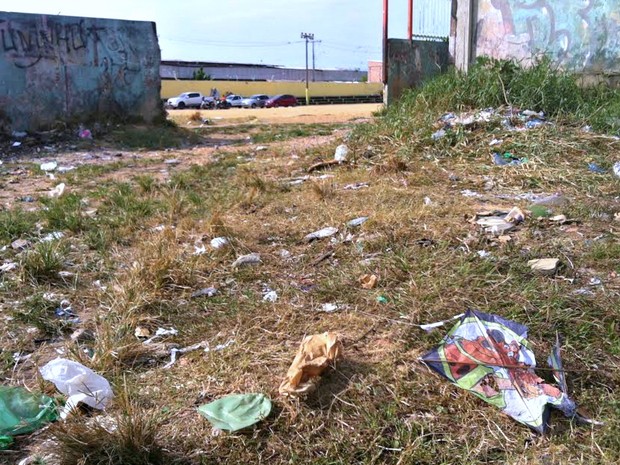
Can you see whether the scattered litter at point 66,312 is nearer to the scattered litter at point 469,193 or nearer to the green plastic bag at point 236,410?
the green plastic bag at point 236,410

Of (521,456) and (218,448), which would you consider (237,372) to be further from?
(521,456)

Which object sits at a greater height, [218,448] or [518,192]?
[518,192]

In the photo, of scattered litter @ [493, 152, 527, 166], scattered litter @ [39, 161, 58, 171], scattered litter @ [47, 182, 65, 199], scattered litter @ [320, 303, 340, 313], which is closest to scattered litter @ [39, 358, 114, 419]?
scattered litter @ [320, 303, 340, 313]

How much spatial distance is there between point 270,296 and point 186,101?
32542 mm

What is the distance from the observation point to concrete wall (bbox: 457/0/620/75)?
7.12 meters

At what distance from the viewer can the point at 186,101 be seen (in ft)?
109

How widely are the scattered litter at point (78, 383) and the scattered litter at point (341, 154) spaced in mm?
3951

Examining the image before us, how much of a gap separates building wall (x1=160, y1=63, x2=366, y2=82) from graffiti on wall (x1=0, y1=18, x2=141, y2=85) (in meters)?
38.9

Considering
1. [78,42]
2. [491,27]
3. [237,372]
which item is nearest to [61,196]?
[237,372]

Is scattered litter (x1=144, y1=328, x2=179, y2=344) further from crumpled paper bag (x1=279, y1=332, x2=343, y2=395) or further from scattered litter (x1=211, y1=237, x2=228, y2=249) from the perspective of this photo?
scattered litter (x1=211, y1=237, x2=228, y2=249)

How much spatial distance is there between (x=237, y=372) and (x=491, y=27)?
7.60m

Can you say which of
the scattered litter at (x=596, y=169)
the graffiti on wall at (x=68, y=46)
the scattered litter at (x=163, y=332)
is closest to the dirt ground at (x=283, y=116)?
the graffiti on wall at (x=68, y=46)

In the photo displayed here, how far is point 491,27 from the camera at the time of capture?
8.09m

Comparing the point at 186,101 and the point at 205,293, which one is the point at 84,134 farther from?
the point at 186,101
